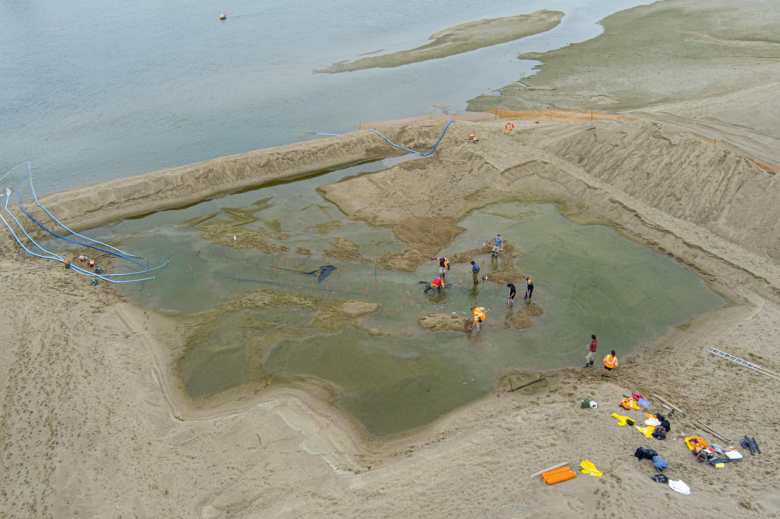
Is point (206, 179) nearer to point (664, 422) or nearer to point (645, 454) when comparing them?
point (664, 422)

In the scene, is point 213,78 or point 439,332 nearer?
point 439,332

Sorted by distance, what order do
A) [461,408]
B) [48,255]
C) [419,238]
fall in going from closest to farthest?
1. [461,408]
2. [48,255]
3. [419,238]

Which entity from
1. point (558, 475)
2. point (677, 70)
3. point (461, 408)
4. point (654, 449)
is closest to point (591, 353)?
point (654, 449)

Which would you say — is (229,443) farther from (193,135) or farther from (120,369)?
(193,135)

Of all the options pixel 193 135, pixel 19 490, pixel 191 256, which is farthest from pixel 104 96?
pixel 19 490

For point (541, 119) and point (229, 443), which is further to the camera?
point (541, 119)

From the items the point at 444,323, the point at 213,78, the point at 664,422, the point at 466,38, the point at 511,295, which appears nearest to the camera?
the point at 664,422

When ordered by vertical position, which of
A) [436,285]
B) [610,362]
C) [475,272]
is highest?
[475,272]

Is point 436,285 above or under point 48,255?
under
